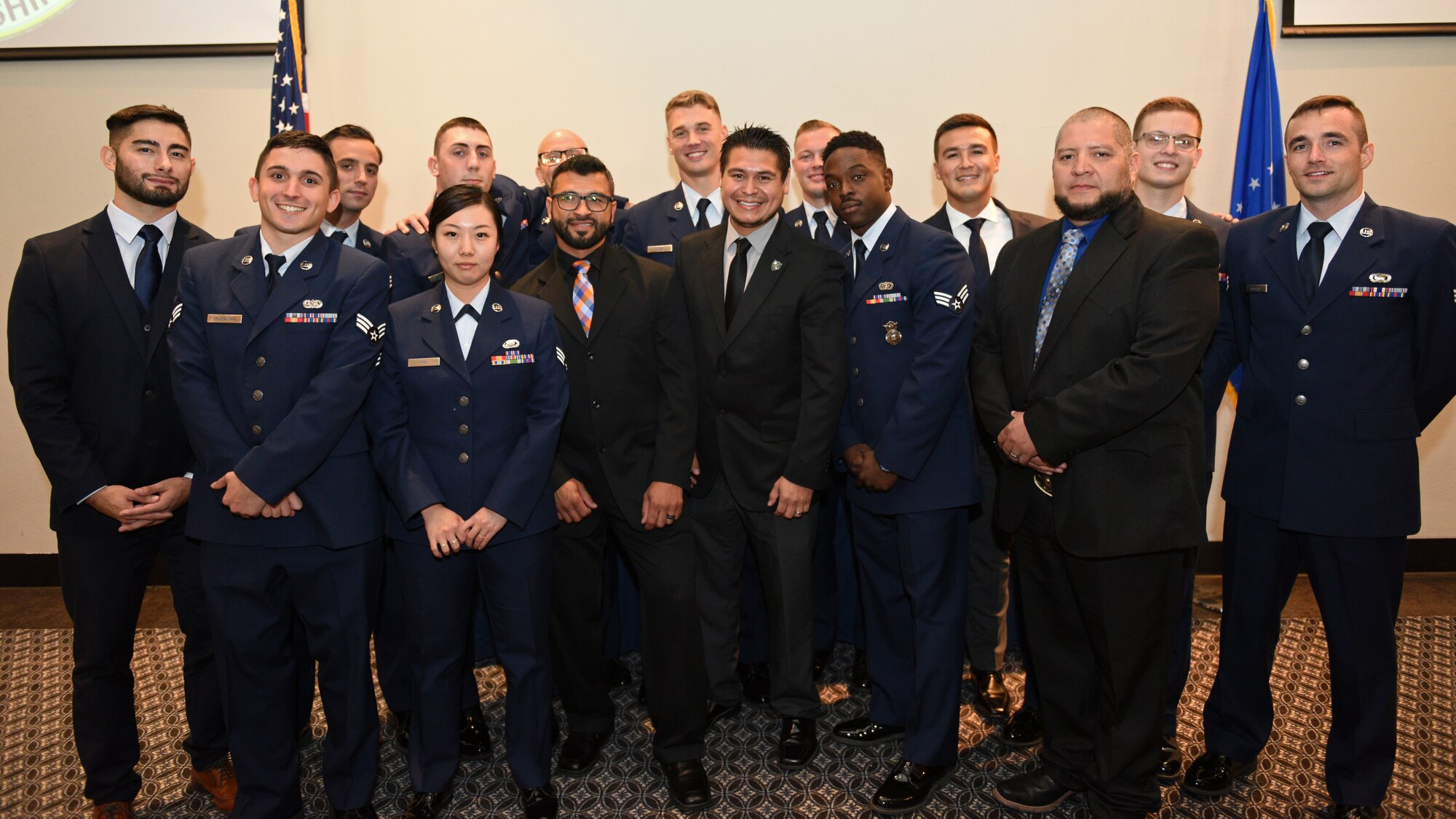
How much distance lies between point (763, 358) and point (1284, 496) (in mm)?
1655

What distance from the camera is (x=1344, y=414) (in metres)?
2.67

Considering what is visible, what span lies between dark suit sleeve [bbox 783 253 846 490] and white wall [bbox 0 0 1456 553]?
237 cm

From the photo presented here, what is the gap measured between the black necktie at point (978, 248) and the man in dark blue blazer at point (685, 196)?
41.2 inches

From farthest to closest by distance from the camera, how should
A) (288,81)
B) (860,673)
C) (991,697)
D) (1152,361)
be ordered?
(288,81)
(860,673)
(991,697)
(1152,361)

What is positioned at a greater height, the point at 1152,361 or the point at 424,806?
the point at 1152,361

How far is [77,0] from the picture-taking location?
15.6 ft

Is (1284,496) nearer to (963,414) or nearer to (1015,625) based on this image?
(963,414)

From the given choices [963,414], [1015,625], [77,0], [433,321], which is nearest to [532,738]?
[433,321]

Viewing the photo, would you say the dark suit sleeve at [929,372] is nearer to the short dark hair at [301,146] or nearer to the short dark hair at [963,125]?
the short dark hair at [963,125]

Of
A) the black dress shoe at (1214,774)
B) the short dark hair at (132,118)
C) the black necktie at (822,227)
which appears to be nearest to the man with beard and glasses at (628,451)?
the black necktie at (822,227)

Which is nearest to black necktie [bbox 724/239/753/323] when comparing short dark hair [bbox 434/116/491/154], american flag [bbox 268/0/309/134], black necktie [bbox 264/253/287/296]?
black necktie [bbox 264/253/287/296]

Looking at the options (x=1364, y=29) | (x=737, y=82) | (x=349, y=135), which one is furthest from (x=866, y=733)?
(x=1364, y=29)

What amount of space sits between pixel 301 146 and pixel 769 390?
162 cm

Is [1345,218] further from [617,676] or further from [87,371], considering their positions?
[87,371]
